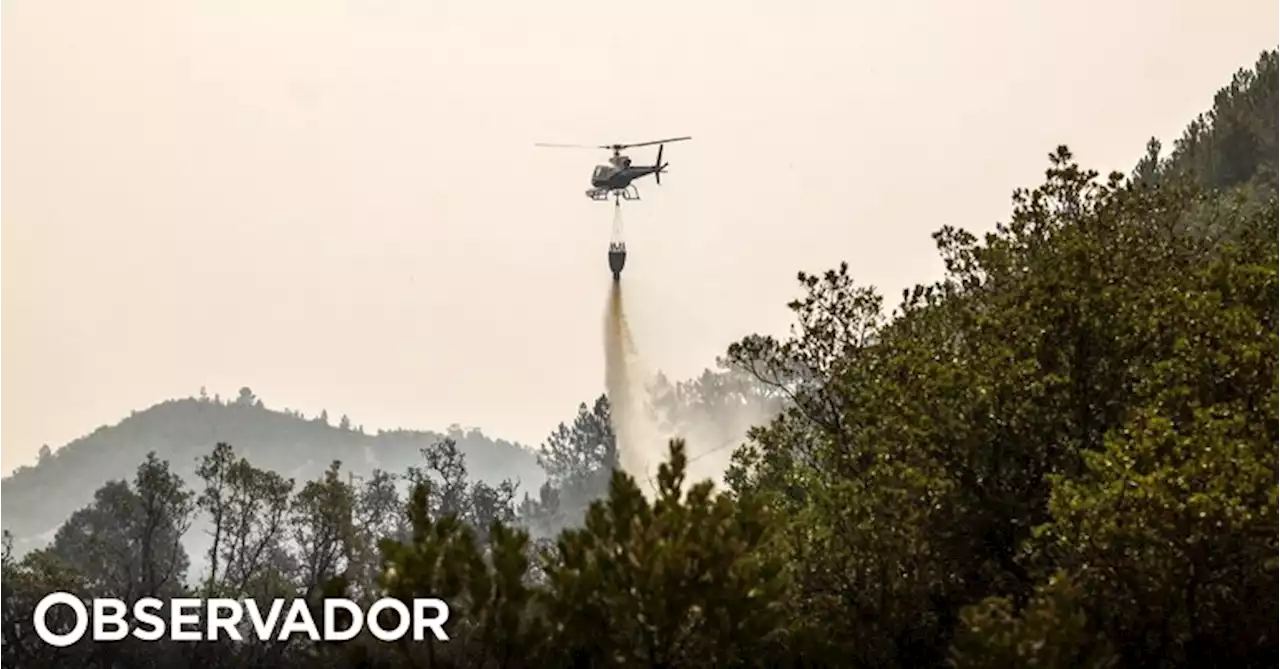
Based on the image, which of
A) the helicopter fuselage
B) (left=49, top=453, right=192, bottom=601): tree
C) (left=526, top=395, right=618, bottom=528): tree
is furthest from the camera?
(left=526, top=395, right=618, bottom=528): tree

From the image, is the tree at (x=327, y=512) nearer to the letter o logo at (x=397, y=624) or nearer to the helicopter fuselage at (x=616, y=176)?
the helicopter fuselage at (x=616, y=176)

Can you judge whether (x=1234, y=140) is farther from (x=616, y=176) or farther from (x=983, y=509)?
(x=983, y=509)

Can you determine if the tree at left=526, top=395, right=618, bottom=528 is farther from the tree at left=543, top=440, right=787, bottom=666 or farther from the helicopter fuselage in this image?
the tree at left=543, top=440, right=787, bottom=666

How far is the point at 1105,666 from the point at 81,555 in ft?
342

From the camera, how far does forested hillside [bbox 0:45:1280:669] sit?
17.8 m

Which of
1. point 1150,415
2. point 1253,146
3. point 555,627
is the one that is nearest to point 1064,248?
point 1150,415

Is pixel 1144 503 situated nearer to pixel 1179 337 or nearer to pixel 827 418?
pixel 1179 337

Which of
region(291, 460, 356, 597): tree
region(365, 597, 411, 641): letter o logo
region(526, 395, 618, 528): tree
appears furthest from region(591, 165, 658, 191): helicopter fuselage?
region(526, 395, 618, 528): tree

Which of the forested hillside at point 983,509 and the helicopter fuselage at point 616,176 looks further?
the helicopter fuselage at point 616,176

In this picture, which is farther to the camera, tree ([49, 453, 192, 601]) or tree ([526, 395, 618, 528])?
tree ([526, 395, 618, 528])

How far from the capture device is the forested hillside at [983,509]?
17.8 meters

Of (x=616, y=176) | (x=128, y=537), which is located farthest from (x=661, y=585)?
(x=128, y=537)

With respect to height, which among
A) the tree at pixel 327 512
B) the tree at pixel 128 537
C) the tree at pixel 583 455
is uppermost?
the tree at pixel 583 455

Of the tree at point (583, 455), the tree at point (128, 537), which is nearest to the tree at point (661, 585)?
the tree at point (128, 537)
